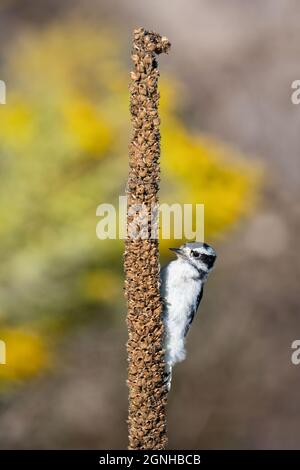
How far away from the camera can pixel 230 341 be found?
20.5ft

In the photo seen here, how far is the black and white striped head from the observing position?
2.99 metres

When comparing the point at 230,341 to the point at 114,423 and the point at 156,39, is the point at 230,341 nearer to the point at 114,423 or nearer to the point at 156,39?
the point at 114,423

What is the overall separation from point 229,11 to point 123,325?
4192 mm

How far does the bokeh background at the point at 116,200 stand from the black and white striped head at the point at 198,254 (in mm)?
1069

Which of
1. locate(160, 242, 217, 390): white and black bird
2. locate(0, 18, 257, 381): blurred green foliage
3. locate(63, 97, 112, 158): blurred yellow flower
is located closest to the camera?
locate(160, 242, 217, 390): white and black bird

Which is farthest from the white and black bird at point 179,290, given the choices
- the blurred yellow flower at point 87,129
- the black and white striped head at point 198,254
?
the blurred yellow flower at point 87,129

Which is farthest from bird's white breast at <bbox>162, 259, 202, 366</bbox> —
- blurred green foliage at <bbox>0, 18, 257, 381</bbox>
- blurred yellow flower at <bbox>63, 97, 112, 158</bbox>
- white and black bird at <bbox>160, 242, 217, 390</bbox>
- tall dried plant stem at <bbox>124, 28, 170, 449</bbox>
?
blurred yellow flower at <bbox>63, 97, 112, 158</bbox>

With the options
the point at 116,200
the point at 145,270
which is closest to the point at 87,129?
the point at 116,200

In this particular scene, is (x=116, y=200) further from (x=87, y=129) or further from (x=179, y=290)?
(x=179, y=290)

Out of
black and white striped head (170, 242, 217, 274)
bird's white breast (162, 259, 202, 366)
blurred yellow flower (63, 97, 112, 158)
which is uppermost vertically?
blurred yellow flower (63, 97, 112, 158)

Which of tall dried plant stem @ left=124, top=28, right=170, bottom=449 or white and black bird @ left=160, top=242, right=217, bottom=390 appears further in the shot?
white and black bird @ left=160, top=242, right=217, bottom=390

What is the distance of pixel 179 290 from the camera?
3201 millimetres

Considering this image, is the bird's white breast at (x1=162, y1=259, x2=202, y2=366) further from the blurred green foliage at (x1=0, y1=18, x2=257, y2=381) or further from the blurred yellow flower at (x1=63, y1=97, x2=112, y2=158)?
the blurred yellow flower at (x1=63, y1=97, x2=112, y2=158)

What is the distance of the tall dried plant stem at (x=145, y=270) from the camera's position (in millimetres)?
1680
